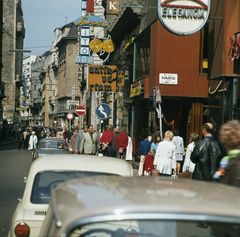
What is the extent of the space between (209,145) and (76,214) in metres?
5.90

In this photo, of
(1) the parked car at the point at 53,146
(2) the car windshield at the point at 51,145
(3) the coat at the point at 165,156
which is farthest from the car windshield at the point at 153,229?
(2) the car windshield at the point at 51,145

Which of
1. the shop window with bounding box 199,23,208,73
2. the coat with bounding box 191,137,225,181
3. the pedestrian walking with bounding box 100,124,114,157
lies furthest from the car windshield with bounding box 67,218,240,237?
the shop window with bounding box 199,23,208,73

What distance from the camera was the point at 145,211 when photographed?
2049 millimetres

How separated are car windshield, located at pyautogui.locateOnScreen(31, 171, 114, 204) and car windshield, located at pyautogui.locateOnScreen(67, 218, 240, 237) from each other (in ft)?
8.29

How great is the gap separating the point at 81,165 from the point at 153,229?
2853mm

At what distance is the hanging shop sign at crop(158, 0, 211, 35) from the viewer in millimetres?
14438

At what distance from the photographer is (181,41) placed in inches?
712

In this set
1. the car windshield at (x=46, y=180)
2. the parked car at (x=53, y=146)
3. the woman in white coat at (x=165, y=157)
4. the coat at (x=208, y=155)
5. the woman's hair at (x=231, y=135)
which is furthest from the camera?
the parked car at (x=53, y=146)

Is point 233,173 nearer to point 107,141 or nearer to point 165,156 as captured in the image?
point 165,156

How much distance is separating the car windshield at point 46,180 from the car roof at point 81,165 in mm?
53

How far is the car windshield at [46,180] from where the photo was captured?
4750 mm

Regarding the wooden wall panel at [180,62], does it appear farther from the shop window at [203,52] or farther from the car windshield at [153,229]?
the car windshield at [153,229]

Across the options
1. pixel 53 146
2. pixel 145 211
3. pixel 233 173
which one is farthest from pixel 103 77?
pixel 145 211

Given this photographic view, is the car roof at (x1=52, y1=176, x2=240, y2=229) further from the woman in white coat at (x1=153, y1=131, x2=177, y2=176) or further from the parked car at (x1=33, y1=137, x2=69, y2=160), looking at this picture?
the parked car at (x1=33, y1=137, x2=69, y2=160)
